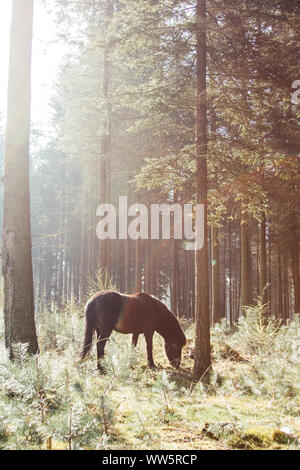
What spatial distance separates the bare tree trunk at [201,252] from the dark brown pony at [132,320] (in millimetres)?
804

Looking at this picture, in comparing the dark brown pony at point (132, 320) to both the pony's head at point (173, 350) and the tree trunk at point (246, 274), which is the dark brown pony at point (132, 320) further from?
the tree trunk at point (246, 274)

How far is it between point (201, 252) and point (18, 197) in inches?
158

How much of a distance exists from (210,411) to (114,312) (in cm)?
372

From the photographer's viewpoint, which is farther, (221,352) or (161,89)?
(221,352)

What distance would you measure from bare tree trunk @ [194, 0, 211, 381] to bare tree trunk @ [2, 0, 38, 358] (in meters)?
3.48

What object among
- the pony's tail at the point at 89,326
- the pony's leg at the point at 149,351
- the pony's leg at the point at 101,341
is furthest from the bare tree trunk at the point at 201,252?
the pony's tail at the point at 89,326

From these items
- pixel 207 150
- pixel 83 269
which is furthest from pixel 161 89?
pixel 83 269

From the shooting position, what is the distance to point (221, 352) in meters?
10.0

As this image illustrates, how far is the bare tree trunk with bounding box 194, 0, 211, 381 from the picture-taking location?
7.68 m

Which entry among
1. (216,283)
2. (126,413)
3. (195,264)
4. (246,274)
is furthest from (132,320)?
(216,283)

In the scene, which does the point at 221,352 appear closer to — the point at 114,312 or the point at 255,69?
the point at 114,312

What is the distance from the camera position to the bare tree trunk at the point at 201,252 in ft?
25.2

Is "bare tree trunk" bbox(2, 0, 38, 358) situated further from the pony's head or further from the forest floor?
the pony's head
